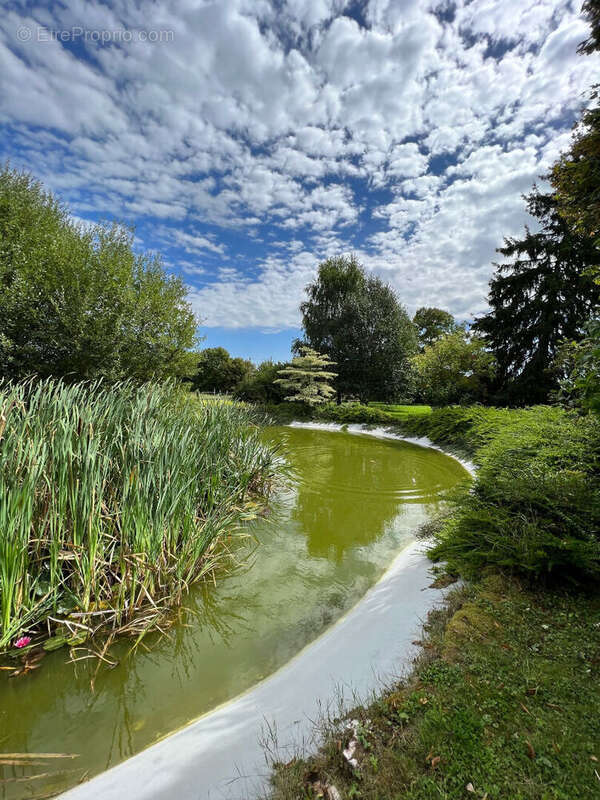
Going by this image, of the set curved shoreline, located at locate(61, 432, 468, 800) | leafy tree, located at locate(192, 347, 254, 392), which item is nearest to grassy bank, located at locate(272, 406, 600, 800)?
curved shoreline, located at locate(61, 432, 468, 800)

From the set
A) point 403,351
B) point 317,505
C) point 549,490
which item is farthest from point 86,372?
point 403,351

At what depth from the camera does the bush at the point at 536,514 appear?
240cm

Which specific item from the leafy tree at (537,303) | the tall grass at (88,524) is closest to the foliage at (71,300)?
the tall grass at (88,524)

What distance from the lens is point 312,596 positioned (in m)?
3.09

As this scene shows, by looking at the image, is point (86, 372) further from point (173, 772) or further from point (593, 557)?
point (593, 557)

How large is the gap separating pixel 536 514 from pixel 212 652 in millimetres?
2922

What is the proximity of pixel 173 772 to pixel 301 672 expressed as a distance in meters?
0.84

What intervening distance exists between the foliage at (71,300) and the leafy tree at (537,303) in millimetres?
12552

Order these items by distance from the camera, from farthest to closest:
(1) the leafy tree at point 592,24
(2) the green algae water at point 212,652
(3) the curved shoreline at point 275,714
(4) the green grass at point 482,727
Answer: (1) the leafy tree at point 592,24 < (2) the green algae water at point 212,652 < (3) the curved shoreline at point 275,714 < (4) the green grass at point 482,727

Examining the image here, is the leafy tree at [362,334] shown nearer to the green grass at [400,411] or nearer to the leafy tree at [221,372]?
the green grass at [400,411]

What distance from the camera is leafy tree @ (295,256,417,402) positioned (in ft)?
56.7

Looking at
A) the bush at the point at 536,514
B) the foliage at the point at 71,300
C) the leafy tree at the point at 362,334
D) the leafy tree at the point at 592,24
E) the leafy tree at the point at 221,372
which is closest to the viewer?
the bush at the point at 536,514

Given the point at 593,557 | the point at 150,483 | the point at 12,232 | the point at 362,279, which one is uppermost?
the point at 362,279

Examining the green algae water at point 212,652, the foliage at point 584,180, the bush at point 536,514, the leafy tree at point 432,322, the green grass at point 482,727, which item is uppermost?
the leafy tree at point 432,322
